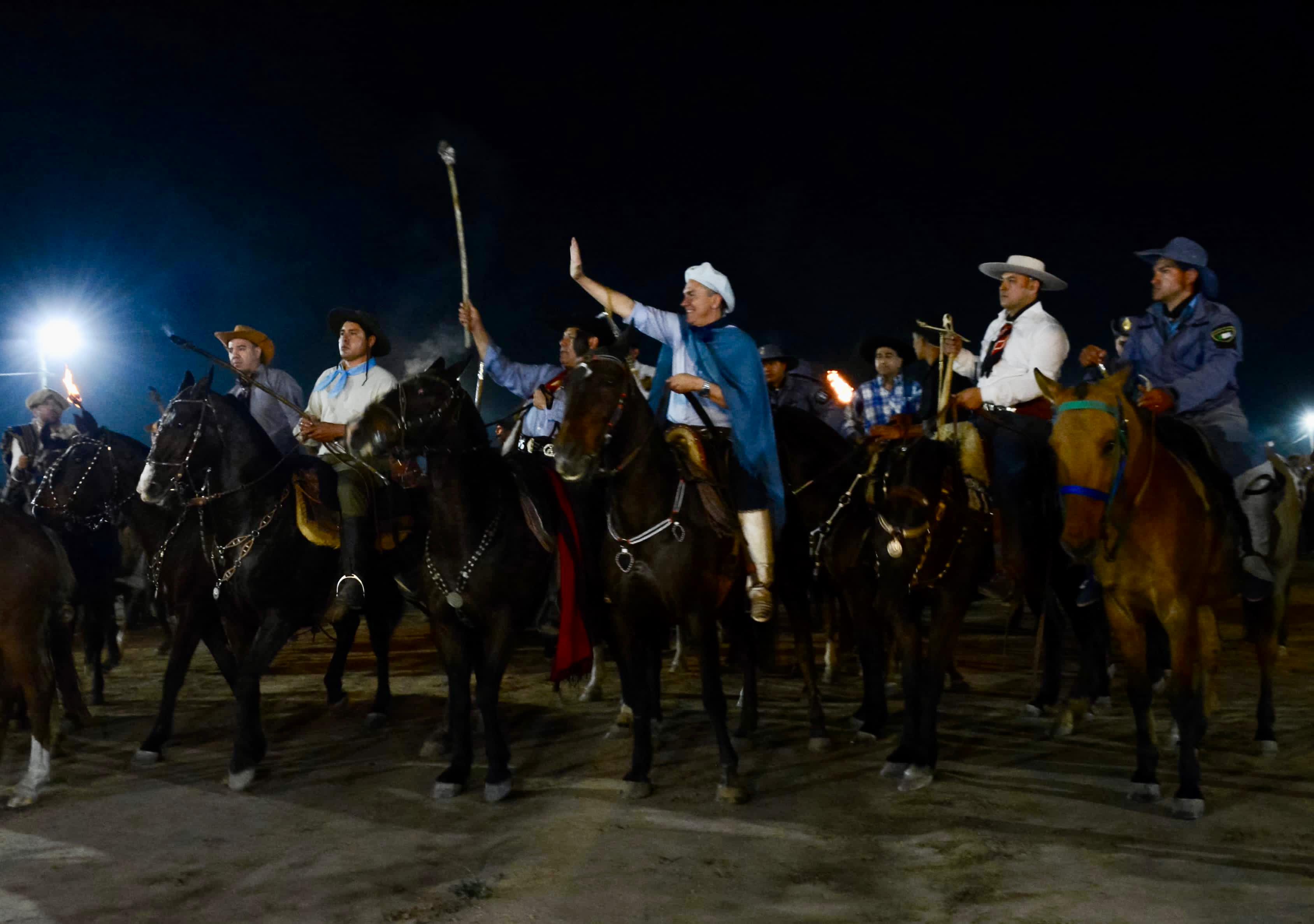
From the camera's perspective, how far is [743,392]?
267 inches

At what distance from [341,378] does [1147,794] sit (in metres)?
6.35

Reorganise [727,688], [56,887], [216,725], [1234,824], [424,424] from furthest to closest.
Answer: [727,688], [216,725], [424,424], [1234,824], [56,887]

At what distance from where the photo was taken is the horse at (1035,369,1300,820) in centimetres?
578

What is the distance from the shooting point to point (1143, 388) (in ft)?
23.5

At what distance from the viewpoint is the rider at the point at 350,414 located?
7.30 m

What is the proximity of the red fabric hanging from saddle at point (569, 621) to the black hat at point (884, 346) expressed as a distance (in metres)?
3.89

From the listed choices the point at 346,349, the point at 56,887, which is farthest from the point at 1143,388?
the point at 56,887

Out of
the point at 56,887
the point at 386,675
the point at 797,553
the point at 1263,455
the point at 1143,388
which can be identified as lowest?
the point at 56,887

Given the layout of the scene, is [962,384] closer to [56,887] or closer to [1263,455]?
[1263,455]

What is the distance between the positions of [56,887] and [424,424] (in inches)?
125

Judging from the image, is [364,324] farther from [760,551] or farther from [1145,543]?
[1145,543]

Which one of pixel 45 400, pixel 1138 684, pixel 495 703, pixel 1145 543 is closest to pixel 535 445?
pixel 495 703

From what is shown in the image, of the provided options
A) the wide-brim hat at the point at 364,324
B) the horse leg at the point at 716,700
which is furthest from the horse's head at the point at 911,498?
the wide-brim hat at the point at 364,324

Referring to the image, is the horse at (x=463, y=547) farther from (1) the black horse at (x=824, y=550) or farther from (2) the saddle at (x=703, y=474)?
(1) the black horse at (x=824, y=550)
